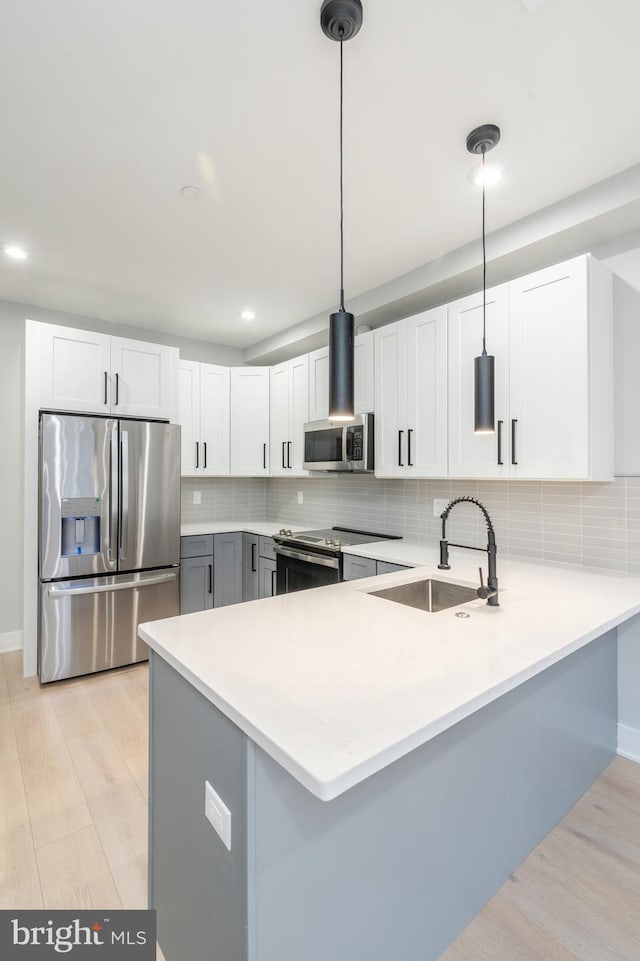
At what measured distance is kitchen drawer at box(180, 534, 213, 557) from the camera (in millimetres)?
3729

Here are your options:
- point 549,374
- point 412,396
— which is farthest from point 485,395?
point 412,396

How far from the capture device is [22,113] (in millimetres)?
1659

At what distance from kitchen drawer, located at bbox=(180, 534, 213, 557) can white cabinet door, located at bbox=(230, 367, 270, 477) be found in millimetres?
688

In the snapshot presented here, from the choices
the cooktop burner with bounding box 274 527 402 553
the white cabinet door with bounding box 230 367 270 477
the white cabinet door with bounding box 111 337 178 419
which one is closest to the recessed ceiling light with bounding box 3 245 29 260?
the white cabinet door with bounding box 111 337 178 419

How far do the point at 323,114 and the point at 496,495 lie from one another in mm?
2071

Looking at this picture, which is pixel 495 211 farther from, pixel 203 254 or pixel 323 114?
pixel 203 254

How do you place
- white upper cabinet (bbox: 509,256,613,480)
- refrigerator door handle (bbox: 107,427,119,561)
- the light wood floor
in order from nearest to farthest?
the light wood floor → white upper cabinet (bbox: 509,256,613,480) → refrigerator door handle (bbox: 107,427,119,561)

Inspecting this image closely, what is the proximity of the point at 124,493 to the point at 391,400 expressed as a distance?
1.94 metres

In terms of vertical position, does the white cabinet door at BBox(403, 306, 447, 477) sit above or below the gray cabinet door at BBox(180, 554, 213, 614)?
→ above

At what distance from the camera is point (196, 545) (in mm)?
3791

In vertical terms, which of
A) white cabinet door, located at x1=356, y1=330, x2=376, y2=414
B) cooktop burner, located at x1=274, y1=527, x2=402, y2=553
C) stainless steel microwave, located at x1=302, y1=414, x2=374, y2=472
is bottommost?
cooktop burner, located at x1=274, y1=527, x2=402, y2=553

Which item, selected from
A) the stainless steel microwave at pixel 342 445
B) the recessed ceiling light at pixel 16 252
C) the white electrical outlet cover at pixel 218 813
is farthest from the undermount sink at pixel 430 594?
the recessed ceiling light at pixel 16 252

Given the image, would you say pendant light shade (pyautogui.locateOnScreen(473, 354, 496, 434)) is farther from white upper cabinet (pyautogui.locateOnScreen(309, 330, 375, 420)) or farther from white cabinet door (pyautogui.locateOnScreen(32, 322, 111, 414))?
white cabinet door (pyautogui.locateOnScreen(32, 322, 111, 414))

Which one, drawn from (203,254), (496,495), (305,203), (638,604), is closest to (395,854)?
(638,604)
